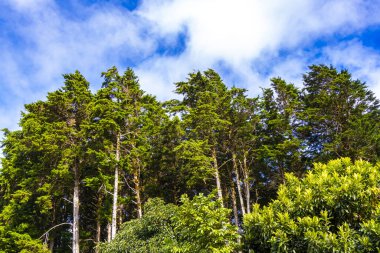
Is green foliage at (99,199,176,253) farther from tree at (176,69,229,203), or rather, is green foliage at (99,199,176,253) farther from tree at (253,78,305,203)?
tree at (253,78,305,203)

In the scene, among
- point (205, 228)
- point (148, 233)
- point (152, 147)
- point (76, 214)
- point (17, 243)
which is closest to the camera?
point (205, 228)

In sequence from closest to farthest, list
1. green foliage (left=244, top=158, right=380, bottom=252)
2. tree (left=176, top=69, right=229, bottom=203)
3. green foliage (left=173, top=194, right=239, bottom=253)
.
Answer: green foliage (left=244, top=158, right=380, bottom=252), green foliage (left=173, top=194, right=239, bottom=253), tree (left=176, top=69, right=229, bottom=203)

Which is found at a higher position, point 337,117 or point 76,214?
point 337,117

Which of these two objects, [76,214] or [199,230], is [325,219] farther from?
[76,214]

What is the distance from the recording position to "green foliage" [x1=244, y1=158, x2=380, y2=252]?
6.26 meters

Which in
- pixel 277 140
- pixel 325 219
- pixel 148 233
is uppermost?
pixel 277 140

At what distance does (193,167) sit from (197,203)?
35.5ft

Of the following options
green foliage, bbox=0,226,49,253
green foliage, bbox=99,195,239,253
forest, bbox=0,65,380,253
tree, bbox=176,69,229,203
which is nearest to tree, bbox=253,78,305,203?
forest, bbox=0,65,380,253

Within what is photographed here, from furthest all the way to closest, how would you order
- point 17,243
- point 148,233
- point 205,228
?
point 17,243
point 148,233
point 205,228

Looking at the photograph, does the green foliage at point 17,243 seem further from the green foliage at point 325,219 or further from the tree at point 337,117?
the tree at point 337,117

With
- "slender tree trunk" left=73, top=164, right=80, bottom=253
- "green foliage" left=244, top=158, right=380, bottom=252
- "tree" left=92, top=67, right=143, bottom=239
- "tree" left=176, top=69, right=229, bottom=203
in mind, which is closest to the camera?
"green foliage" left=244, top=158, right=380, bottom=252

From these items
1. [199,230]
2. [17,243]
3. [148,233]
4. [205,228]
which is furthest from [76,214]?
[205,228]

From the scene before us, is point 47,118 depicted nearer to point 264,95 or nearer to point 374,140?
point 264,95

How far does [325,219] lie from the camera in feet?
22.3
